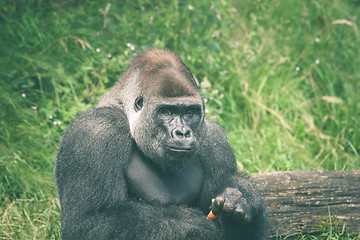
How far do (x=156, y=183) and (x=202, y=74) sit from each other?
9.59ft

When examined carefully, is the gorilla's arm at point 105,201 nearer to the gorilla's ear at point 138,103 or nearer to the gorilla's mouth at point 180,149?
the gorilla's ear at point 138,103

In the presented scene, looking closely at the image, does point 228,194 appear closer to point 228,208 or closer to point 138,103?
point 228,208

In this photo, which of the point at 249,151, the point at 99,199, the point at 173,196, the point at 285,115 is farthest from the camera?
the point at 285,115

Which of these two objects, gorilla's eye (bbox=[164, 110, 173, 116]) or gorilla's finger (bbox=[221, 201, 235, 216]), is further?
gorilla's eye (bbox=[164, 110, 173, 116])

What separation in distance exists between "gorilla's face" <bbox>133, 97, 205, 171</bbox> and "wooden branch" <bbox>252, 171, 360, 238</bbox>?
1.16 metres

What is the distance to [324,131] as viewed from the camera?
629 centimetres

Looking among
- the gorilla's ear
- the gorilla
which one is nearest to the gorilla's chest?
the gorilla

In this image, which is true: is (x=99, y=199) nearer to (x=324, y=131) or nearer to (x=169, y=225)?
(x=169, y=225)

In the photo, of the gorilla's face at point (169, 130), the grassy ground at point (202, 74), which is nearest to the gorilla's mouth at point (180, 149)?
the gorilla's face at point (169, 130)

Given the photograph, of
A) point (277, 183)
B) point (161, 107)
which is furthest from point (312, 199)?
point (161, 107)

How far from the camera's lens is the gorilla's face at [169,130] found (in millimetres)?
3219

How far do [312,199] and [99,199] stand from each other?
1930 millimetres

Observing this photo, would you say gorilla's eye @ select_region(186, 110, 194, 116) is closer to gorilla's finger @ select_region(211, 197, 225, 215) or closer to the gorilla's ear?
the gorilla's ear

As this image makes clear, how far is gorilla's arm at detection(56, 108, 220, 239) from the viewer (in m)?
3.18
